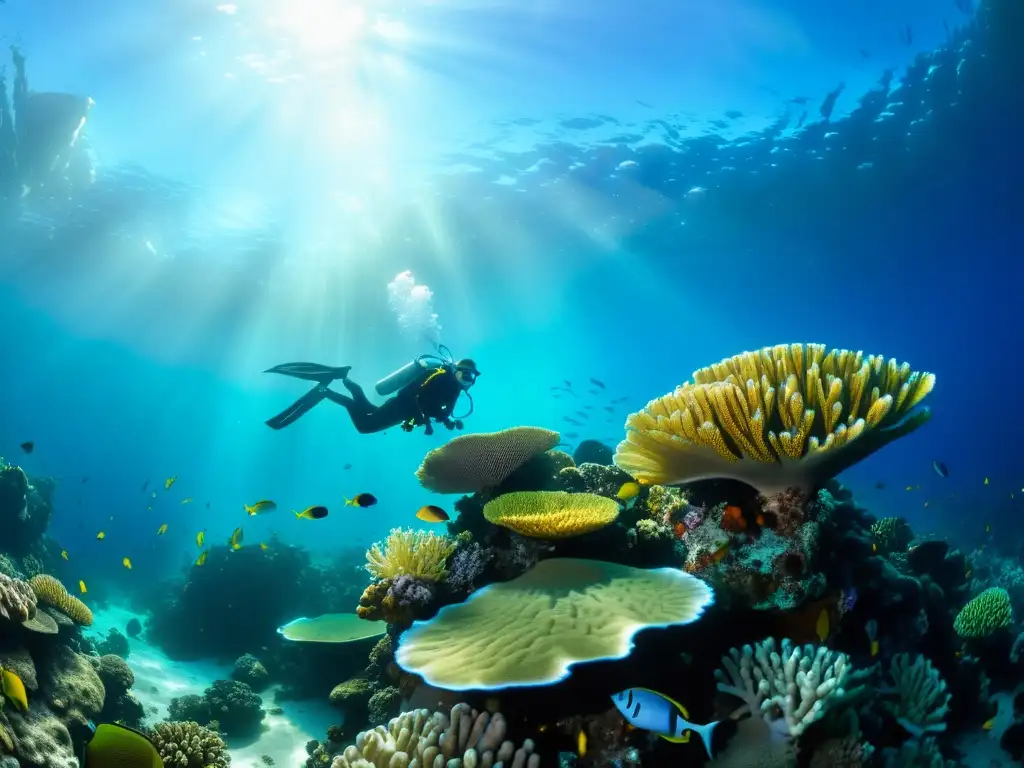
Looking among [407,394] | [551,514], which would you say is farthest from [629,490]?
[407,394]

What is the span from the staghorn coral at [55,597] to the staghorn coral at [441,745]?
578 cm

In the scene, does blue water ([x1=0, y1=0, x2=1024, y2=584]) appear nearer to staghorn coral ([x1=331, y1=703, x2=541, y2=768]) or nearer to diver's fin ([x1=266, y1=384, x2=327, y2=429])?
diver's fin ([x1=266, y1=384, x2=327, y2=429])

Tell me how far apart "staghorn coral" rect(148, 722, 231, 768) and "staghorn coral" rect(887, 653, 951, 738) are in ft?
21.3

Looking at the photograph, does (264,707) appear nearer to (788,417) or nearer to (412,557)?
(412,557)

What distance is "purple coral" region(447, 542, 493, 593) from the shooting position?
177 inches

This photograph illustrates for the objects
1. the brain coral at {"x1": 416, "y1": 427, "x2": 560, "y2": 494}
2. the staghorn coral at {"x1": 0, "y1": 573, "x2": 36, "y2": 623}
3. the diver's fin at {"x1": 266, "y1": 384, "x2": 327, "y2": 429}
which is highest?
the diver's fin at {"x1": 266, "y1": 384, "x2": 327, "y2": 429}

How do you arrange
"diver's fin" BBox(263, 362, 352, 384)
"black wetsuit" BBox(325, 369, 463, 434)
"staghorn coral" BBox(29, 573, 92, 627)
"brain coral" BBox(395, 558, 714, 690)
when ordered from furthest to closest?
"diver's fin" BBox(263, 362, 352, 384)
"black wetsuit" BBox(325, 369, 463, 434)
"staghorn coral" BBox(29, 573, 92, 627)
"brain coral" BBox(395, 558, 714, 690)

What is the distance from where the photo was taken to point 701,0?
60.1 ft

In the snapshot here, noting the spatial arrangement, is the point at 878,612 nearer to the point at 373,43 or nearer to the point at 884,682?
the point at 884,682

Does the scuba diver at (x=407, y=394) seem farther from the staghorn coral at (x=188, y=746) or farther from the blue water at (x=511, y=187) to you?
the blue water at (x=511, y=187)

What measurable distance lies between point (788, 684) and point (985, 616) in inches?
177

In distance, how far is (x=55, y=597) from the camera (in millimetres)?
6520

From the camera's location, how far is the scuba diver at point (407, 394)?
8680 mm

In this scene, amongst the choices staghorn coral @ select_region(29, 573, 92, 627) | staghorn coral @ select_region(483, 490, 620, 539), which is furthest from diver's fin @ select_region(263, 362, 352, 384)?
staghorn coral @ select_region(483, 490, 620, 539)
